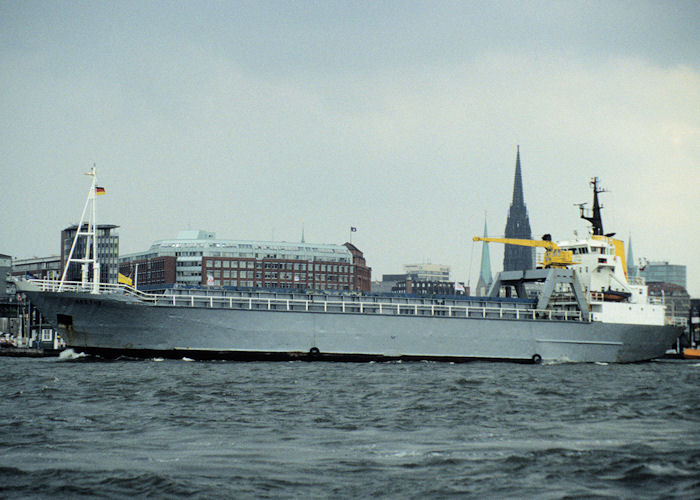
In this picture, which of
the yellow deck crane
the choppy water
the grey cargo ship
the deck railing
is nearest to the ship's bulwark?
the grey cargo ship

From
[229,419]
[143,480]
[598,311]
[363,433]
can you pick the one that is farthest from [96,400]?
[598,311]

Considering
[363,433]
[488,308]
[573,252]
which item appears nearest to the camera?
[363,433]

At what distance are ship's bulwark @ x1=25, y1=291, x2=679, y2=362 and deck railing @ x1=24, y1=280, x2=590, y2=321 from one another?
0.59 meters

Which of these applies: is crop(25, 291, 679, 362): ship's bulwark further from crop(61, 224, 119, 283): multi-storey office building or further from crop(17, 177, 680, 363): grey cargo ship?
crop(61, 224, 119, 283): multi-storey office building

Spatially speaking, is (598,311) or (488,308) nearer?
(488,308)

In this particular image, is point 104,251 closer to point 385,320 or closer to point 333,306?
point 333,306

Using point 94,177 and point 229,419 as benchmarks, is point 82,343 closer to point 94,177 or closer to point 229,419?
point 94,177

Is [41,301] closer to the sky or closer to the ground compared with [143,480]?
closer to the sky

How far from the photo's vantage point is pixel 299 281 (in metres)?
166

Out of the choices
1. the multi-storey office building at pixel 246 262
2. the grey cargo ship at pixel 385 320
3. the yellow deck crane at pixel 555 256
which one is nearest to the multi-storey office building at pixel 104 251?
the multi-storey office building at pixel 246 262

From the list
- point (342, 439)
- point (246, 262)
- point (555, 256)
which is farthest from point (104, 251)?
point (342, 439)

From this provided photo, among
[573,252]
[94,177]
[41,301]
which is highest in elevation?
[94,177]

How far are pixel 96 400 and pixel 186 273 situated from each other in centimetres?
14242

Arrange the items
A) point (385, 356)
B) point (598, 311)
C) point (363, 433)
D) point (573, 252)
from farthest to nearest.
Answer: point (573, 252), point (598, 311), point (385, 356), point (363, 433)
